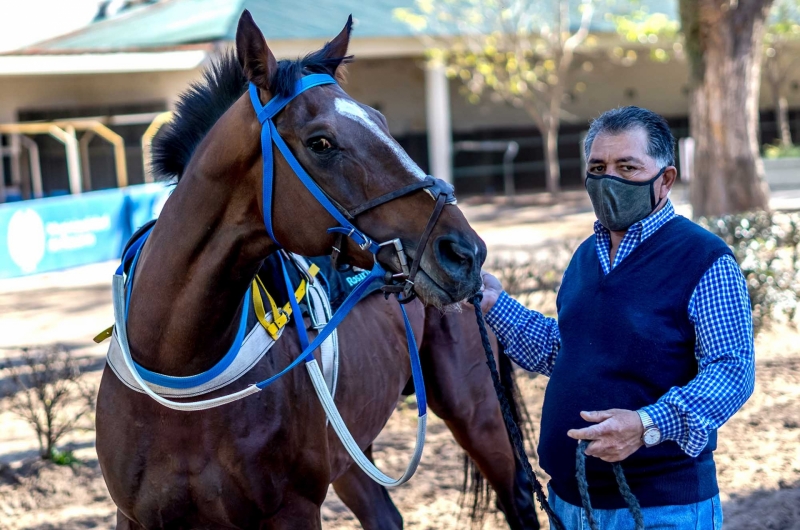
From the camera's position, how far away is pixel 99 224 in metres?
13.8

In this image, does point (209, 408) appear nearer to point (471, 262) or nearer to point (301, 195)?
point (301, 195)

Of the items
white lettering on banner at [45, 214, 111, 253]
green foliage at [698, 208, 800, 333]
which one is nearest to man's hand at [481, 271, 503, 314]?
green foliage at [698, 208, 800, 333]

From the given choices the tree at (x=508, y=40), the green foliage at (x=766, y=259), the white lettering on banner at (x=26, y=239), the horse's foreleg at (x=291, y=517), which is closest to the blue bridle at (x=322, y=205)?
the horse's foreleg at (x=291, y=517)

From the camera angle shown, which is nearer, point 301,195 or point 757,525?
point 301,195

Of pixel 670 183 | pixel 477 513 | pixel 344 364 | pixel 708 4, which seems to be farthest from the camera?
pixel 708 4

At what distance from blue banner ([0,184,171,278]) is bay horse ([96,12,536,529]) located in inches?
376

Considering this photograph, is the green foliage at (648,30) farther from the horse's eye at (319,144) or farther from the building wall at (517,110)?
the horse's eye at (319,144)

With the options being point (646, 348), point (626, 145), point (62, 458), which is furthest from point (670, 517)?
point (62, 458)

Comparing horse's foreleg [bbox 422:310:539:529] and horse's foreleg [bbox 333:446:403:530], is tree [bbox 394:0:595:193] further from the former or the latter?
horse's foreleg [bbox 333:446:403:530]

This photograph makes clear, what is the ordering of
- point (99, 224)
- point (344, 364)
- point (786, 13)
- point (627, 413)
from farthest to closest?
point (786, 13)
point (99, 224)
point (344, 364)
point (627, 413)

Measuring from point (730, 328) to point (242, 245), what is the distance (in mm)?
1301

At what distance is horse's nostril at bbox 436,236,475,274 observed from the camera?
2041 millimetres

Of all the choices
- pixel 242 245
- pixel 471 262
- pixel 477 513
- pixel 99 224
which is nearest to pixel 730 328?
pixel 471 262

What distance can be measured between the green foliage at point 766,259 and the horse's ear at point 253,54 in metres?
5.27
